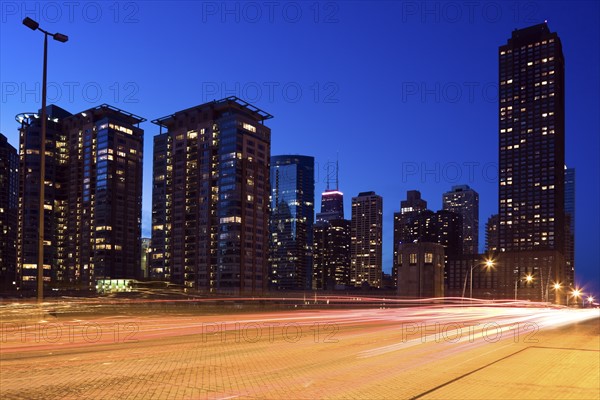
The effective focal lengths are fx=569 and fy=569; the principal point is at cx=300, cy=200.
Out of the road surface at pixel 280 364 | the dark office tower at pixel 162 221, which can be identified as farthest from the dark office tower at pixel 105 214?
the road surface at pixel 280 364

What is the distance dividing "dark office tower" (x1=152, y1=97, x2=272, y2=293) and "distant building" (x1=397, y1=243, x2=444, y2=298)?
3359 inches

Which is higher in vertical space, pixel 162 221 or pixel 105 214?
pixel 105 214

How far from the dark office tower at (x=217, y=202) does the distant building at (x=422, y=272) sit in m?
85.3

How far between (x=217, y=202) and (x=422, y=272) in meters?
104

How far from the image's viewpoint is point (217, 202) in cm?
17762

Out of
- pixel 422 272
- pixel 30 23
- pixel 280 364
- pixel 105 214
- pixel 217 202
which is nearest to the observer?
pixel 280 364

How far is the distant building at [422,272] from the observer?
83062 mm

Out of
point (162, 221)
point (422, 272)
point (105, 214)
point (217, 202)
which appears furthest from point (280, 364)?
point (105, 214)

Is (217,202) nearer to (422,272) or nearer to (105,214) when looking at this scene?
(105,214)

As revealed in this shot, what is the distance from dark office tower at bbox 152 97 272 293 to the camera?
171625 mm

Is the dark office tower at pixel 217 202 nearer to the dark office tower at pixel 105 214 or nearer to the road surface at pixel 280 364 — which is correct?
the dark office tower at pixel 105 214

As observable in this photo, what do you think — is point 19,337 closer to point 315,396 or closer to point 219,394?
point 219,394

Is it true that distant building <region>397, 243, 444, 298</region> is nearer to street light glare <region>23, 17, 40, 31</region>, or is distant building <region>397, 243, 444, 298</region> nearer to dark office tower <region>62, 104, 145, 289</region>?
street light glare <region>23, 17, 40, 31</region>

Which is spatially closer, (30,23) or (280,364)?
(280,364)
